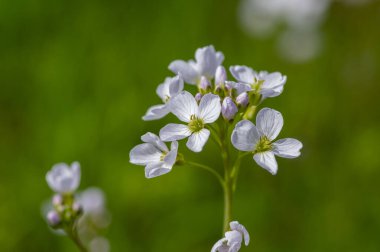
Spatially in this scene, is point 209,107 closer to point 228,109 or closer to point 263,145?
point 228,109

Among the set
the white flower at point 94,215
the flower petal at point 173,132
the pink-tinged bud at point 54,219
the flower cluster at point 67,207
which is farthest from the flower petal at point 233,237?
the white flower at point 94,215

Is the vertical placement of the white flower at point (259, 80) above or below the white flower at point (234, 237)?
above

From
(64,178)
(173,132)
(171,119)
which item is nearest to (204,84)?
(173,132)

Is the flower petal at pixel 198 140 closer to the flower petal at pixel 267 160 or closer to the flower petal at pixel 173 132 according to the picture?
the flower petal at pixel 173 132

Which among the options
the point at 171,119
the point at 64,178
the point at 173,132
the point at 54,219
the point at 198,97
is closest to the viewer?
the point at 173,132

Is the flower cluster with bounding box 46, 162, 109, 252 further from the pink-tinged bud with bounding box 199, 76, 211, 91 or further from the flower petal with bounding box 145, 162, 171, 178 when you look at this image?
the pink-tinged bud with bounding box 199, 76, 211, 91

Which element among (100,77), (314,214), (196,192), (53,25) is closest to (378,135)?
(314,214)
